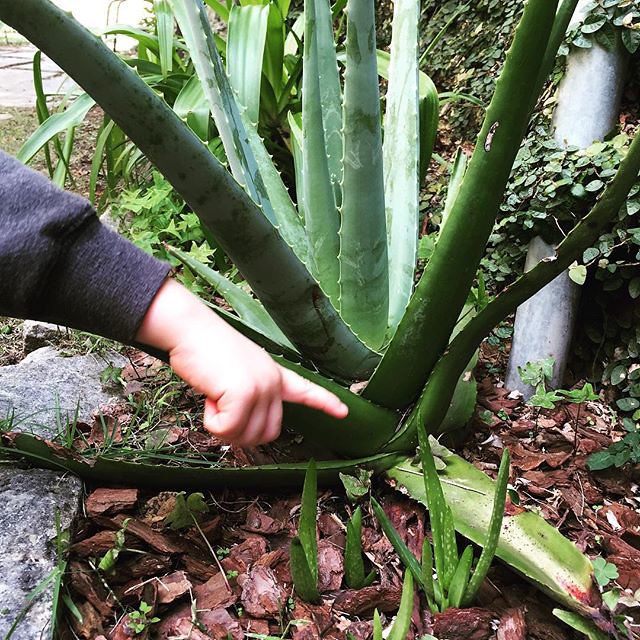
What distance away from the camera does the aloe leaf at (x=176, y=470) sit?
812mm

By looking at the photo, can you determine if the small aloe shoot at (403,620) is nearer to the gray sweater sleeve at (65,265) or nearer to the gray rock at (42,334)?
the gray sweater sleeve at (65,265)

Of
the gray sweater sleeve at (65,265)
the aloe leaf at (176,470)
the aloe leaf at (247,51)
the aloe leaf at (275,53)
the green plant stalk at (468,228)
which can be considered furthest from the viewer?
the aloe leaf at (275,53)

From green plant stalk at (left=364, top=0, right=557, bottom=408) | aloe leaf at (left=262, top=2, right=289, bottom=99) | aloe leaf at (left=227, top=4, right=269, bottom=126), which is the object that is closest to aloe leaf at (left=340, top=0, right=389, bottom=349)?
green plant stalk at (left=364, top=0, right=557, bottom=408)

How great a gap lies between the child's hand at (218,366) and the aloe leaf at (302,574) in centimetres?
16

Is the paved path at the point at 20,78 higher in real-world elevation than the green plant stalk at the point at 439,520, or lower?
higher

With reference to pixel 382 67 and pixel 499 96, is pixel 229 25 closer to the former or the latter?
pixel 382 67

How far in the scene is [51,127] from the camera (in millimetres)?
1578

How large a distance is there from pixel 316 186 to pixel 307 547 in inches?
23.0

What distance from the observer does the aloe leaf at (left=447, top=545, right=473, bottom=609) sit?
0.65m

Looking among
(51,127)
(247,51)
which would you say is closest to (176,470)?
(51,127)

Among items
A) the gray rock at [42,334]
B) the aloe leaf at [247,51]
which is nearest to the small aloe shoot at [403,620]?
→ the gray rock at [42,334]

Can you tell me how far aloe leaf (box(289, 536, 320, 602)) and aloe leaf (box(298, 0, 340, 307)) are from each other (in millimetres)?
448

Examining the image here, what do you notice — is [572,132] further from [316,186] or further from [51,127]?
[51,127]

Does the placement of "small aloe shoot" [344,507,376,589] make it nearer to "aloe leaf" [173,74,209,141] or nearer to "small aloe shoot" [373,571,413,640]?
"small aloe shoot" [373,571,413,640]
